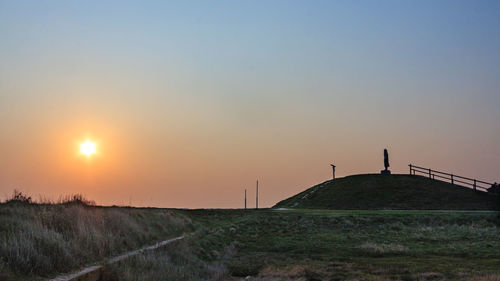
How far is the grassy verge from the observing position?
10242 mm

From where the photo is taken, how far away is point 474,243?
1126 inches

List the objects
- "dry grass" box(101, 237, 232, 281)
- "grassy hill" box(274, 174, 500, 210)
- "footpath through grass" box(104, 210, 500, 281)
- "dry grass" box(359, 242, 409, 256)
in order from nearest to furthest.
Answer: "dry grass" box(101, 237, 232, 281) → "footpath through grass" box(104, 210, 500, 281) → "dry grass" box(359, 242, 409, 256) → "grassy hill" box(274, 174, 500, 210)

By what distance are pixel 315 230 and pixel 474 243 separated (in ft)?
39.2

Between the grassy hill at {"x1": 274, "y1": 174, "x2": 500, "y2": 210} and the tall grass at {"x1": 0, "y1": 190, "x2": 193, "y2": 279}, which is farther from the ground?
the grassy hill at {"x1": 274, "y1": 174, "x2": 500, "y2": 210}

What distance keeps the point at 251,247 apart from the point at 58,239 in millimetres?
17576

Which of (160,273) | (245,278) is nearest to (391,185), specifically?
(245,278)

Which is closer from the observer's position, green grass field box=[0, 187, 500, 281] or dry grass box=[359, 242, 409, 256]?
green grass field box=[0, 187, 500, 281]

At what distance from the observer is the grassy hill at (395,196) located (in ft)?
210

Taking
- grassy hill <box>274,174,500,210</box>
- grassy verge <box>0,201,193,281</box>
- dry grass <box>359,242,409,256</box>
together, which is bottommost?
dry grass <box>359,242,409,256</box>

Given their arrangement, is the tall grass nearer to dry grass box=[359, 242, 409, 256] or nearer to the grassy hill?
dry grass box=[359, 242, 409, 256]

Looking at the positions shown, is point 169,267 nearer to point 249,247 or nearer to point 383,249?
point 249,247

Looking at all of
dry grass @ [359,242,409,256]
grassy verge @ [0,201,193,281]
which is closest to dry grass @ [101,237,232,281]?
grassy verge @ [0,201,193,281]

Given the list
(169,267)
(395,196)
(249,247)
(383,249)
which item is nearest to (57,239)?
(169,267)

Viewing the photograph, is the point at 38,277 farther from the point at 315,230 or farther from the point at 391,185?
the point at 391,185
